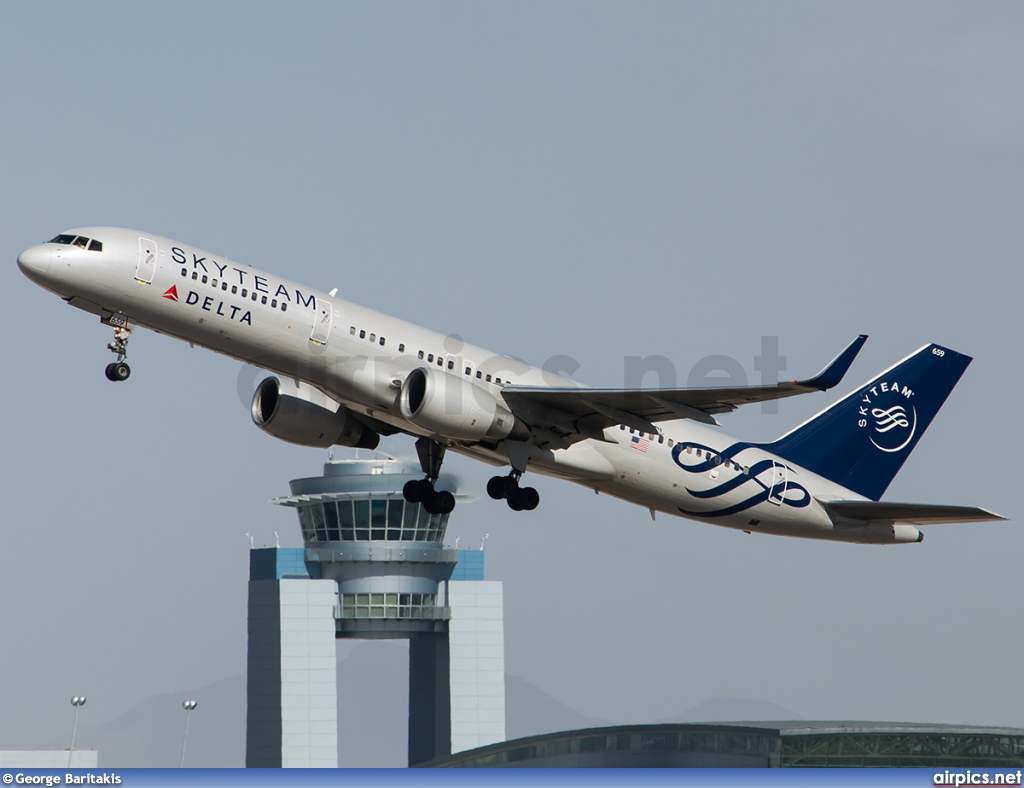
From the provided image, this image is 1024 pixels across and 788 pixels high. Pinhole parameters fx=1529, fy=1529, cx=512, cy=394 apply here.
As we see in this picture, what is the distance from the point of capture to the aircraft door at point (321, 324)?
38469mm

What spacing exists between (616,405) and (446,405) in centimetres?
457

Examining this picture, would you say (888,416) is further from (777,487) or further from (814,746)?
(814,746)

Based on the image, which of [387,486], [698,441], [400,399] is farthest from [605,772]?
[387,486]

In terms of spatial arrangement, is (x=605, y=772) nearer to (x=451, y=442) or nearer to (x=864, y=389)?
(x=451, y=442)

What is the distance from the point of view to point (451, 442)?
41.3 metres

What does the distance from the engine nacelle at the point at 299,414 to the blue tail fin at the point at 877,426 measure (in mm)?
13365

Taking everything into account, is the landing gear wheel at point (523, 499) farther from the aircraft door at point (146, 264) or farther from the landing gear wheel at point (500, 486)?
the aircraft door at point (146, 264)

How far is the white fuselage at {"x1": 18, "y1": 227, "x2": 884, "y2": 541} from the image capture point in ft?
122

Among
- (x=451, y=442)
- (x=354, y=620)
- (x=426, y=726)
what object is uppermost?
(x=451, y=442)

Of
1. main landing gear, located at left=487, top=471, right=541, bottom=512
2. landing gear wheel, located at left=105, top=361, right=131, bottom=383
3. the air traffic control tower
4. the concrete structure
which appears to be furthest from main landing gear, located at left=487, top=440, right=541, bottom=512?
the air traffic control tower

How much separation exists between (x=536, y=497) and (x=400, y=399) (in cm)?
570

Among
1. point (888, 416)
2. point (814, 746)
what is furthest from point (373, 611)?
point (888, 416)

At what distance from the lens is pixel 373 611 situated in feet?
335

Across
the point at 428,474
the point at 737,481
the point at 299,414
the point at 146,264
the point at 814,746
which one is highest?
the point at 146,264
